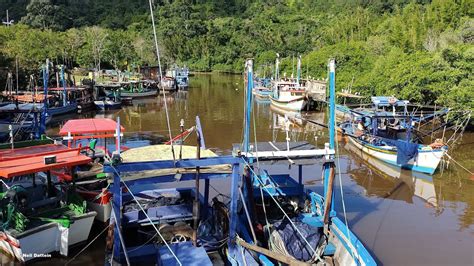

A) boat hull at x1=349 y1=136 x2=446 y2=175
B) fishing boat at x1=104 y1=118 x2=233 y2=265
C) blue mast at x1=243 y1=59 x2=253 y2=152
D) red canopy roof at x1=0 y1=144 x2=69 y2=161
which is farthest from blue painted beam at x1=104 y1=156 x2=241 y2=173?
boat hull at x1=349 y1=136 x2=446 y2=175

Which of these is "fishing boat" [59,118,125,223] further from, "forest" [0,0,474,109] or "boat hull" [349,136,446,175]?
"forest" [0,0,474,109]

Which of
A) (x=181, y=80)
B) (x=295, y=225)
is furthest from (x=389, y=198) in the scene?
(x=181, y=80)

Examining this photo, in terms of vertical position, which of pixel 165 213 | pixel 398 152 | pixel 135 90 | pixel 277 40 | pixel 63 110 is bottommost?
pixel 165 213

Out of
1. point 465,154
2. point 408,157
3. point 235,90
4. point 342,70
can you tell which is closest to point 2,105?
point 408,157

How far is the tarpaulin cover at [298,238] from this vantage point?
32.3 ft

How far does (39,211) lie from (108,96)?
29.8 meters

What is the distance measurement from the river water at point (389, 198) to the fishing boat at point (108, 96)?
17.1 feet

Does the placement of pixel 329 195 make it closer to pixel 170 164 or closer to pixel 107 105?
pixel 170 164

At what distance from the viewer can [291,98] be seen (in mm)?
36844

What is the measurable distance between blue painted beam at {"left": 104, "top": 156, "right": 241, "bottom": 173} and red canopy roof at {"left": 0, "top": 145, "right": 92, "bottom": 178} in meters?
2.75

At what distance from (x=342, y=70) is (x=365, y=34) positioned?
1836 centimetres

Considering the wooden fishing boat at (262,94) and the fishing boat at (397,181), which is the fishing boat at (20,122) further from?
the wooden fishing boat at (262,94)

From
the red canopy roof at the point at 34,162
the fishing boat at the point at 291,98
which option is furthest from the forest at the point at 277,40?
the red canopy roof at the point at 34,162

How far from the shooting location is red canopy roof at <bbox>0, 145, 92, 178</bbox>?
10.0 metres
